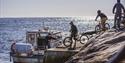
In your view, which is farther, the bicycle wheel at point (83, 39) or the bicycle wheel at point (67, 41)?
the bicycle wheel at point (83, 39)

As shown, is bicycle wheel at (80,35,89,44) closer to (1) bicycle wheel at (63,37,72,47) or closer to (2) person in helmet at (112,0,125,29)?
(1) bicycle wheel at (63,37,72,47)

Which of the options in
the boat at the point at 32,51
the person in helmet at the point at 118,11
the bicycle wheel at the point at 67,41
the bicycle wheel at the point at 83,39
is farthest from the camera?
the boat at the point at 32,51

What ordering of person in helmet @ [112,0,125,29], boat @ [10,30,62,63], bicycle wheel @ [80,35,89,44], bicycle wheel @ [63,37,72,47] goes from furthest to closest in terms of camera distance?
boat @ [10,30,62,63], bicycle wheel @ [80,35,89,44], bicycle wheel @ [63,37,72,47], person in helmet @ [112,0,125,29]

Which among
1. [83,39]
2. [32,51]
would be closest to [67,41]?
[83,39]

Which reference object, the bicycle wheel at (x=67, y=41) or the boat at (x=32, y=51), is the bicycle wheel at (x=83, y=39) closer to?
the bicycle wheel at (x=67, y=41)

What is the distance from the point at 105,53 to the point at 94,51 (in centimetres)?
196

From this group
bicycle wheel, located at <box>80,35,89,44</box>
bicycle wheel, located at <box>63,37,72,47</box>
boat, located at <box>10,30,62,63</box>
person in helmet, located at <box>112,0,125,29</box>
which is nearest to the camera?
person in helmet, located at <box>112,0,125,29</box>

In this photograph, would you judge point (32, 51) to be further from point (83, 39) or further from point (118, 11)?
point (118, 11)

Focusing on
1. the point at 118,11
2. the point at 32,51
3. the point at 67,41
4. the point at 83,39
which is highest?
the point at 118,11

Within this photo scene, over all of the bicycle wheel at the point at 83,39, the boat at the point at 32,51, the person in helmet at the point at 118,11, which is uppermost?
the person in helmet at the point at 118,11

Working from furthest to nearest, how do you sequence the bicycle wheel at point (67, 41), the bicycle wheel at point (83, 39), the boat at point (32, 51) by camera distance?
the boat at point (32, 51) → the bicycle wheel at point (83, 39) → the bicycle wheel at point (67, 41)

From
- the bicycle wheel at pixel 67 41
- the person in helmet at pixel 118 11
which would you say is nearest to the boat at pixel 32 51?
the bicycle wheel at pixel 67 41

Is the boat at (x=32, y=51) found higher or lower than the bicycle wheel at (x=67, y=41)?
lower

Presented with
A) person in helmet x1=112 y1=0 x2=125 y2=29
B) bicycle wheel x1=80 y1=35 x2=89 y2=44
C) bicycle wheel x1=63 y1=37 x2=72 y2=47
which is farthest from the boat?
person in helmet x1=112 y1=0 x2=125 y2=29
